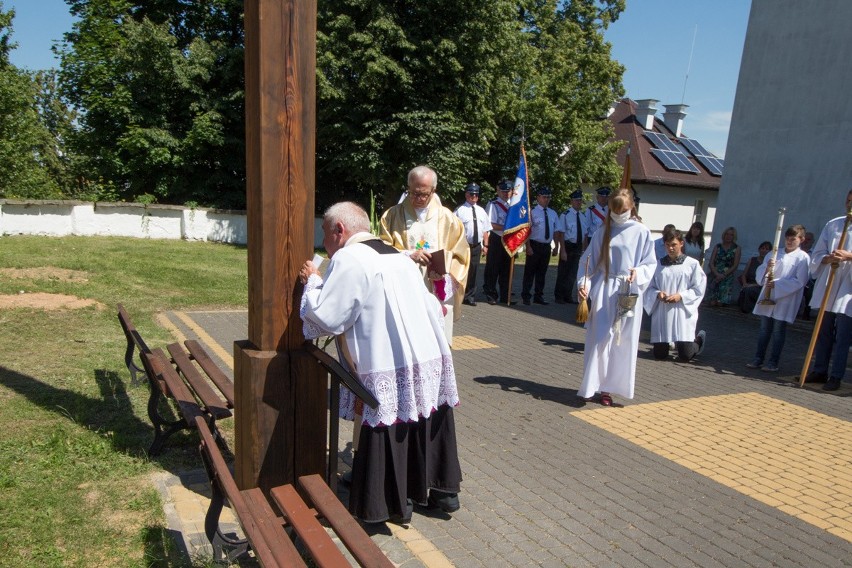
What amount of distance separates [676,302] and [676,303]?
0.02 m

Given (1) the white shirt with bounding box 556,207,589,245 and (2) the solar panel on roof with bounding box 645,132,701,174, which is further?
(2) the solar panel on roof with bounding box 645,132,701,174

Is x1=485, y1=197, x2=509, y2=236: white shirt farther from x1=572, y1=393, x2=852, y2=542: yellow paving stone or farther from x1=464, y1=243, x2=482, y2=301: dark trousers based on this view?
x1=572, y1=393, x2=852, y2=542: yellow paving stone

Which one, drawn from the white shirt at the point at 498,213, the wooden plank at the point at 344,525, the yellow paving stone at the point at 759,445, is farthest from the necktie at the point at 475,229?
the wooden plank at the point at 344,525

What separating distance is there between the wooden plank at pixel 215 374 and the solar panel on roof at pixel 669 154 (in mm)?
30222

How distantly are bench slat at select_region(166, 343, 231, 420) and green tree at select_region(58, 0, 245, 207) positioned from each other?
58.0 ft

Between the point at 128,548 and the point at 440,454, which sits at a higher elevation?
the point at 440,454

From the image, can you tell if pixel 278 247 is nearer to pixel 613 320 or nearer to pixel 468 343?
pixel 613 320

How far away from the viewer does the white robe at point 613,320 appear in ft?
21.2

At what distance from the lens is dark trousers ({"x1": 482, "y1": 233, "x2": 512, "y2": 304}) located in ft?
42.1

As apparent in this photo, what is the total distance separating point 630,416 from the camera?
21.0ft

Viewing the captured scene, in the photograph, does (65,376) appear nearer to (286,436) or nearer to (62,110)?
(286,436)

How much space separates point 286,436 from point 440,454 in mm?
962

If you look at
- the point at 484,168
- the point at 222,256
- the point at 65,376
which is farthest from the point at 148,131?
the point at 65,376

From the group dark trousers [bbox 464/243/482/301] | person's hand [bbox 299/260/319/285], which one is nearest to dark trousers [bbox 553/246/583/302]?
→ dark trousers [bbox 464/243/482/301]
